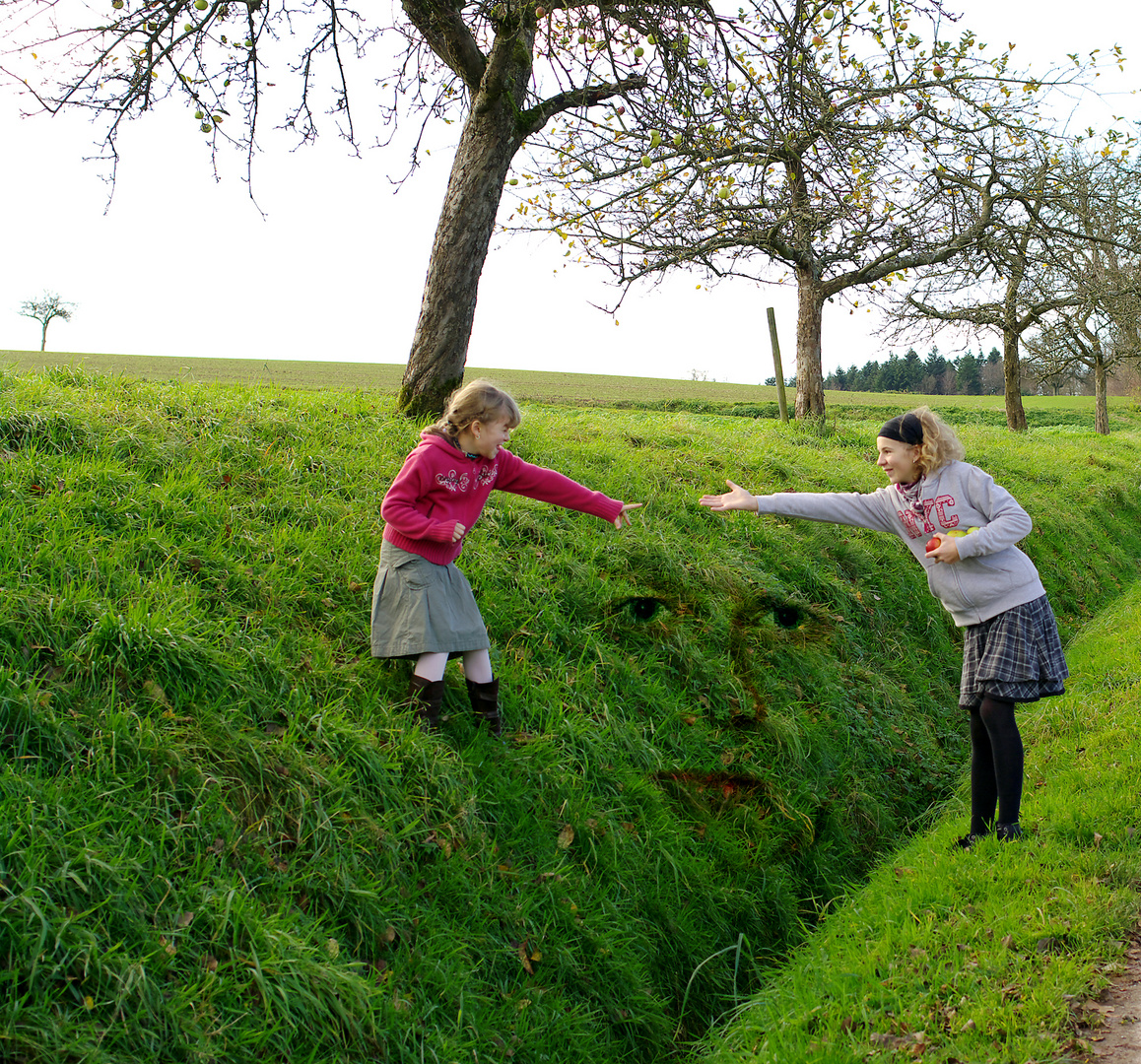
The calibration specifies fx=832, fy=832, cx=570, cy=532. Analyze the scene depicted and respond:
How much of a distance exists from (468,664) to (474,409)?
1255mm

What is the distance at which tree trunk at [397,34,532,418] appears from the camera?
812 centimetres

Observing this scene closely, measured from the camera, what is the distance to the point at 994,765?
4270mm

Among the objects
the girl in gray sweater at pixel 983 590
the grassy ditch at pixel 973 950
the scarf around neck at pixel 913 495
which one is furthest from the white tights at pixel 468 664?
the scarf around neck at pixel 913 495

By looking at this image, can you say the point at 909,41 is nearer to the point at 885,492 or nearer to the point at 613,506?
the point at 885,492

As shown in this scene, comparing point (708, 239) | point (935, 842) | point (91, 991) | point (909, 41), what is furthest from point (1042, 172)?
point (91, 991)

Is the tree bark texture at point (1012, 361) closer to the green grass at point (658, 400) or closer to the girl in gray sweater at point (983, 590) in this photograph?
the green grass at point (658, 400)

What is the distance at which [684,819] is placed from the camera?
4.41m

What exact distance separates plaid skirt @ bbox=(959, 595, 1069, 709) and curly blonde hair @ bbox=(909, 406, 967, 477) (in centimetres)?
84

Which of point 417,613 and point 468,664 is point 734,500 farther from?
point 417,613

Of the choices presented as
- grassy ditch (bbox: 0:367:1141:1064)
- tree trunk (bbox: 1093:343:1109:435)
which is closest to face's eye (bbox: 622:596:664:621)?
grassy ditch (bbox: 0:367:1141:1064)

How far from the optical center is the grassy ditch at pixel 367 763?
2.63m

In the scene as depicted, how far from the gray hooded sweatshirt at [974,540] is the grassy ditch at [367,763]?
4.72 ft

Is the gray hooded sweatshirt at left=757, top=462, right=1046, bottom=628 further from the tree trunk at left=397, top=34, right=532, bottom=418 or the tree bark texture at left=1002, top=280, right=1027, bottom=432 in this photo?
the tree bark texture at left=1002, top=280, right=1027, bottom=432

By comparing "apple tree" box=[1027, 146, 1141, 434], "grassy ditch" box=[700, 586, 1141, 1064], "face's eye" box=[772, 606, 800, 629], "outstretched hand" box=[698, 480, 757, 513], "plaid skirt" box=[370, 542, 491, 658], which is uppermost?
"apple tree" box=[1027, 146, 1141, 434]
